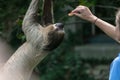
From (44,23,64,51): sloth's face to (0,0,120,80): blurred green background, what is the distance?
0.61 m

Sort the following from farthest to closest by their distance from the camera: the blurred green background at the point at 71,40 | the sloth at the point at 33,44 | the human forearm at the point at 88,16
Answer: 1. the blurred green background at the point at 71,40
2. the sloth at the point at 33,44
3. the human forearm at the point at 88,16

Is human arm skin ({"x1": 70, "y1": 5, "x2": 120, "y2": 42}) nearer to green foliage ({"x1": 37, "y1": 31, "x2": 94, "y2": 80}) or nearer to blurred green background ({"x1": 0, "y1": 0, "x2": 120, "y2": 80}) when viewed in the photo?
blurred green background ({"x1": 0, "y1": 0, "x2": 120, "y2": 80})

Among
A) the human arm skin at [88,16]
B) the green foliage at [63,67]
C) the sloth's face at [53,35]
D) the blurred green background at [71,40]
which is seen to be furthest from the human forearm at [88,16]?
the green foliage at [63,67]

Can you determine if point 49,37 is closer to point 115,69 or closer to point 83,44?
point 115,69

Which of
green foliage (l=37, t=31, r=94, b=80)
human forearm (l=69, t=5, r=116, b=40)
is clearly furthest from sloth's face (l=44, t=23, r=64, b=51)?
green foliage (l=37, t=31, r=94, b=80)

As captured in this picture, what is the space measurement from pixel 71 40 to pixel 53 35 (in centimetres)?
632

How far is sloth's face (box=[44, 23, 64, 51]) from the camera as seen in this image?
Result: 5.53 m

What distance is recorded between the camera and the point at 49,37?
5.69 meters

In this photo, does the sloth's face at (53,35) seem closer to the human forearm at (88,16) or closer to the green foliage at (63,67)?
the human forearm at (88,16)

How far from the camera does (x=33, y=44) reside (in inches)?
225

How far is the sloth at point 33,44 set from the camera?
5.55 m

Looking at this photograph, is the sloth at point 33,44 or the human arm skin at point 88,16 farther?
the sloth at point 33,44

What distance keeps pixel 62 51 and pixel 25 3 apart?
14.0 ft

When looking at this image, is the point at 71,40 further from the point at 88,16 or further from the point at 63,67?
the point at 88,16
